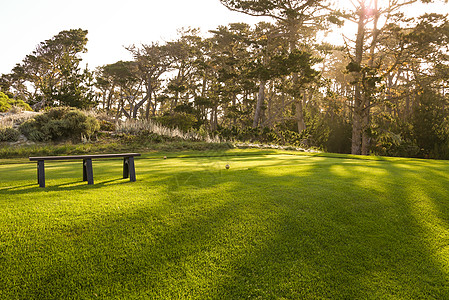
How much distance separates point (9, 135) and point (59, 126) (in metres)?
2.24

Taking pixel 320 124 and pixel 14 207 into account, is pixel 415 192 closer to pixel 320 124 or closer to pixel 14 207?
pixel 14 207

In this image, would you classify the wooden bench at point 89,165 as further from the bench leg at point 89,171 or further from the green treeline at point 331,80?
the green treeline at point 331,80

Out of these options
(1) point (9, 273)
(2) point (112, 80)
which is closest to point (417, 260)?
(1) point (9, 273)

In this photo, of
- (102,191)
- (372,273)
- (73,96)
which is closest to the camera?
(372,273)

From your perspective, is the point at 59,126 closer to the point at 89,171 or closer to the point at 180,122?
the point at 180,122

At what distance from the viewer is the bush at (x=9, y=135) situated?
41.0ft

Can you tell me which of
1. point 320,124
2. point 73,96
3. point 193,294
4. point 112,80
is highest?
point 112,80

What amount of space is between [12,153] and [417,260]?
12.9m

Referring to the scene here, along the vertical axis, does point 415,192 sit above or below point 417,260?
above

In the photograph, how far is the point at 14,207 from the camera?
287 centimetres

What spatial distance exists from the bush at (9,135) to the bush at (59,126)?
1.67 feet

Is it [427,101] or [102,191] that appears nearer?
[102,191]

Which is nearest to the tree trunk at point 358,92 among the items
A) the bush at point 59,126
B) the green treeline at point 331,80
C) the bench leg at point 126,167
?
the green treeline at point 331,80

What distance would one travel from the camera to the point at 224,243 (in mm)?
2309
